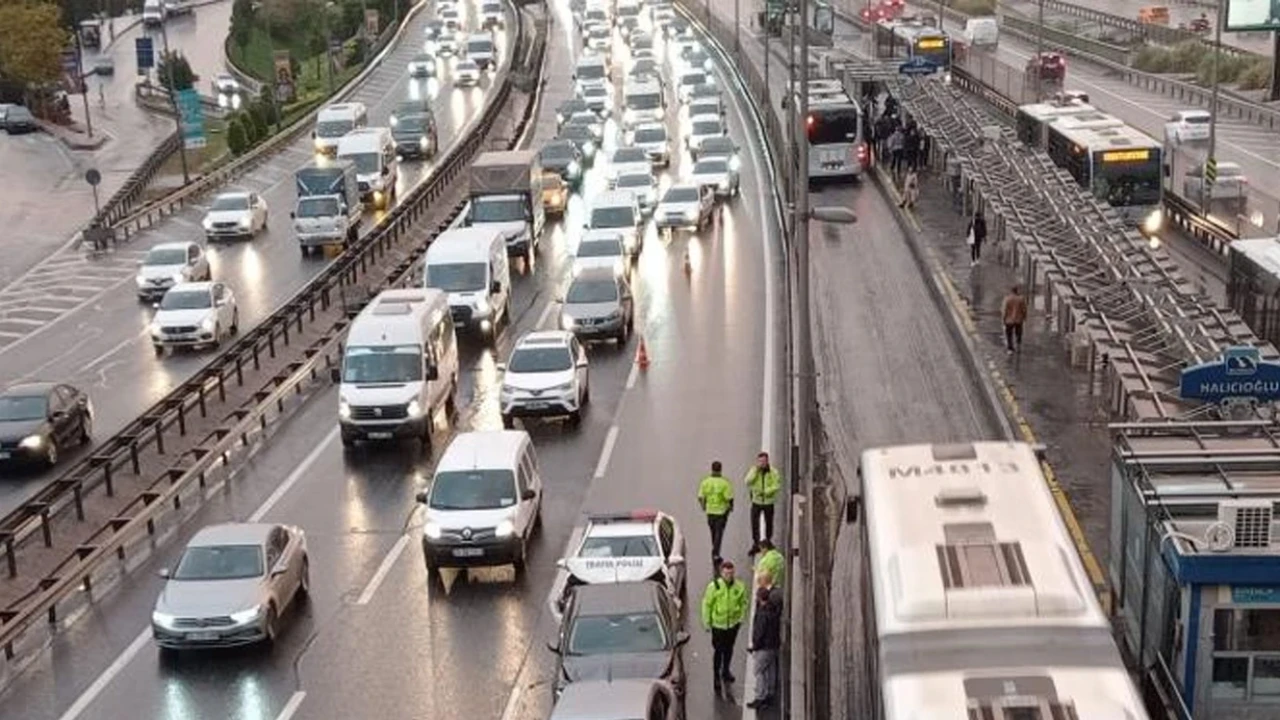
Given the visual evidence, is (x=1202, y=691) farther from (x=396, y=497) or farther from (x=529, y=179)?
(x=529, y=179)

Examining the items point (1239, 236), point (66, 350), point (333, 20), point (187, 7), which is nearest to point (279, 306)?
point (66, 350)

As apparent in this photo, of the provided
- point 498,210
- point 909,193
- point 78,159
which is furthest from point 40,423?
point 78,159

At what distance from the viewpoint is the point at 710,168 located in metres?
59.6

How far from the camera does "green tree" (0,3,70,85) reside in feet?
353

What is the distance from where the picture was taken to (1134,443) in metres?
19.4

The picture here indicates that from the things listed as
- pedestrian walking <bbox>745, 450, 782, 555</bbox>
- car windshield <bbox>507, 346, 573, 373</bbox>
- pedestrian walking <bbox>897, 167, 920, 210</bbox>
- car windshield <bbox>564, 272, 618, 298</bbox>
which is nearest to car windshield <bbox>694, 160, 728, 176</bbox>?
pedestrian walking <bbox>897, 167, 920, 210</bbox>

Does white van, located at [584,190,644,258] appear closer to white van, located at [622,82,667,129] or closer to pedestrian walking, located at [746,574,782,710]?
white van, located at [622,82,667,129]

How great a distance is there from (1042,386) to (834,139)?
2664 centimetres

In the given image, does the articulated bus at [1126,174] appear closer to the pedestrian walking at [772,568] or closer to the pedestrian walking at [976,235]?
the pedestrian walking at [976,235]

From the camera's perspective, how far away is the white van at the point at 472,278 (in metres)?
40.5

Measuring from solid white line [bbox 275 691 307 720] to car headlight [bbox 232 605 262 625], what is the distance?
138 cm

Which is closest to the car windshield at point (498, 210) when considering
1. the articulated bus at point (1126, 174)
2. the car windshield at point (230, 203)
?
the car windshield at point (230, 203)

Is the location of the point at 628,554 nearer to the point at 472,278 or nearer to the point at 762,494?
the point at 762,494

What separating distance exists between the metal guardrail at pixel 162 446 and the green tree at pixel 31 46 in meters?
63.6
